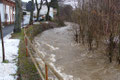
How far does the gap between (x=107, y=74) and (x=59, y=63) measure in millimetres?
2652

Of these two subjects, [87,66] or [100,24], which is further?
[100,24]

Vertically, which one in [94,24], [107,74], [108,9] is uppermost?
[108,9]

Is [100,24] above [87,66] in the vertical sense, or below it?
above

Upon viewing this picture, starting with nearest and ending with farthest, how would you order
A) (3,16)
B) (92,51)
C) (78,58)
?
(78,58) < (92,51) < (3,16)

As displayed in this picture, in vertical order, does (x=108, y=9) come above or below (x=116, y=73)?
above

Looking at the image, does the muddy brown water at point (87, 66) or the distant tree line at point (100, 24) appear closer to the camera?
the muddy brown water at point (87, 66)

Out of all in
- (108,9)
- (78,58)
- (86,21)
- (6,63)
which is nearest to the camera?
(6,63)

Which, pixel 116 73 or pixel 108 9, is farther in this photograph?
pixel 108 9

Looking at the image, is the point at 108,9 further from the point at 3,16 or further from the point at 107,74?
the point at 3,16

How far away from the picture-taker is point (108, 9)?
908 cm

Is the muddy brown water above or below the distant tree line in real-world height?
below

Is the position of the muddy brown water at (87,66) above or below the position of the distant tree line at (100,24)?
below

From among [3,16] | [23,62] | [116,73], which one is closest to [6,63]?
[23,62]

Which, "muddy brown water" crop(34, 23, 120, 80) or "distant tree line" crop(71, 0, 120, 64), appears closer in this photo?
"muddy brown water" crop(34, 23, 120, 80)
